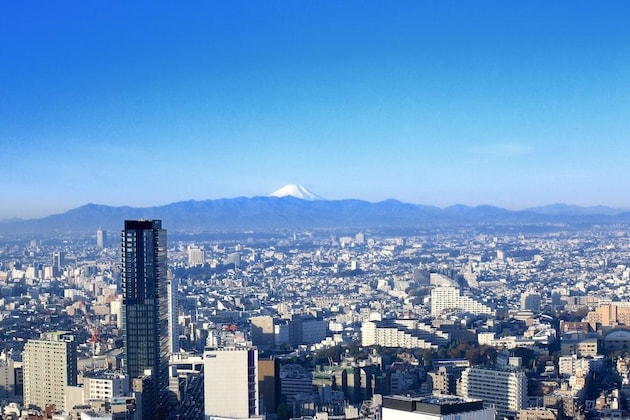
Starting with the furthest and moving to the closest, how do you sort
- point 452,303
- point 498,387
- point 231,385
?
point 452,303, point 498,387, point 231,385

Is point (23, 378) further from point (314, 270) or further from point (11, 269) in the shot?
point (314, 270)

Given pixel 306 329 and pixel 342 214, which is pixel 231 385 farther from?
pixel 342 214

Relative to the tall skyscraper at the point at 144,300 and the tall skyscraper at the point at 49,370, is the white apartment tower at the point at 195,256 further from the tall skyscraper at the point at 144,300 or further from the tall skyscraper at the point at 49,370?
the tall skyscraper at the point at 49,370

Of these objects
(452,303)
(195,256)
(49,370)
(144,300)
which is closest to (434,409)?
(49,370)

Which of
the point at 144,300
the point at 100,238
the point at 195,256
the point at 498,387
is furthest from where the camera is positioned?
the point at 195,256

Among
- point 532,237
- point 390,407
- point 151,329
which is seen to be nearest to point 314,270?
point 532,237

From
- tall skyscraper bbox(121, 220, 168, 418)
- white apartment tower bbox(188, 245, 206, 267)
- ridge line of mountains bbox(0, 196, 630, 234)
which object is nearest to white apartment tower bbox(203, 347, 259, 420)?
tall skyscraper bbox(121, 220, 168, 418)

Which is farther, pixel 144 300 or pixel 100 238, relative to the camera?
pixel 100 238
